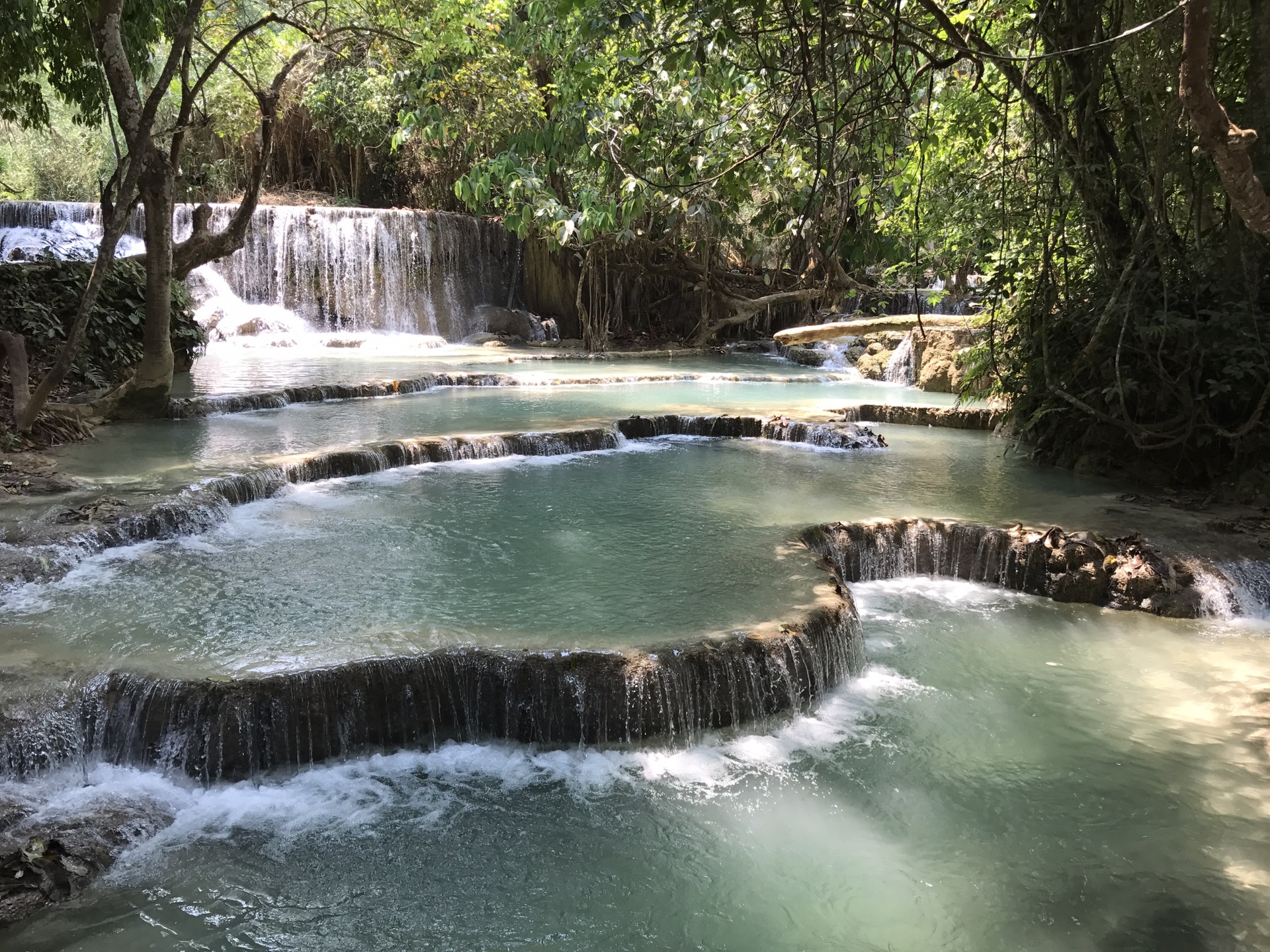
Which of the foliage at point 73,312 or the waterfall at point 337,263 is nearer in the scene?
the foliage at point 73,312

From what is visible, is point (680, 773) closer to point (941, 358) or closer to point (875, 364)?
point (941, 358)

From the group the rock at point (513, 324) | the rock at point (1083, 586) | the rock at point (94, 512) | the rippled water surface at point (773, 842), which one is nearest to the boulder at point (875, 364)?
the rock at point (513, 324)

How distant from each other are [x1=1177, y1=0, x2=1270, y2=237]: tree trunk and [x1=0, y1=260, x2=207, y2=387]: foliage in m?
9.72

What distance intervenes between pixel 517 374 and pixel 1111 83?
8.97 m

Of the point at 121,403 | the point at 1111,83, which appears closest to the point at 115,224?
the point at 121,403

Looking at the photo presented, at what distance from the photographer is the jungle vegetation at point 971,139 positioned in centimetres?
513

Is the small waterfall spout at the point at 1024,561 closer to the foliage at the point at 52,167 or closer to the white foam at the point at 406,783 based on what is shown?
the white foam at the point at 406,783

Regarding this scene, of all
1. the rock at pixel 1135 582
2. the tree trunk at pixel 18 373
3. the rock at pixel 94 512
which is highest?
the tree trunk at pixel 18 373

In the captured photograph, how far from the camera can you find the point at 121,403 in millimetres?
9375

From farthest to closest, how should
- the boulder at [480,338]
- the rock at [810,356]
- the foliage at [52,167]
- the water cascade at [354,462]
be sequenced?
1. the foliage at [52,167]
2. the boulder at [480,338]
3. the rock at [810,356]
4. the water cascade at [354,462]

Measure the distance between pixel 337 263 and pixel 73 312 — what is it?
9.75m

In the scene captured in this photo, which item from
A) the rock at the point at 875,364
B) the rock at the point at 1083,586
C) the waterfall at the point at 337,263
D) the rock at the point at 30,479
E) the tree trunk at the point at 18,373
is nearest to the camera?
the rock at the point at 1083,586

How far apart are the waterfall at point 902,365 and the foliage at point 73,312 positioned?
10.7 meters

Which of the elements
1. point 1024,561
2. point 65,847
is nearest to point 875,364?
point 1024,561
